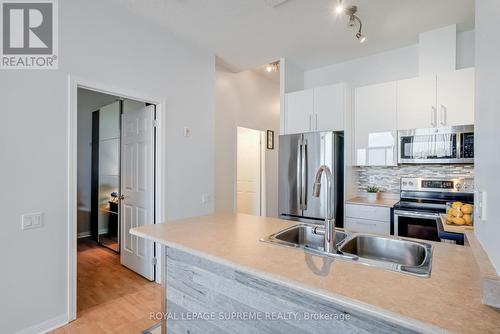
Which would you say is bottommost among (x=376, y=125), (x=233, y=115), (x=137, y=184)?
(x=137, y=184)

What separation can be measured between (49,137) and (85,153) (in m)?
2.93

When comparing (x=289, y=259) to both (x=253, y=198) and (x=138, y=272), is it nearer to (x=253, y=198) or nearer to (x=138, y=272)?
(x=138, y=272)

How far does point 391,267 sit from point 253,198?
4025 millimetres

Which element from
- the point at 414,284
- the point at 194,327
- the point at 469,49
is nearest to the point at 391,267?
the point at 414,284

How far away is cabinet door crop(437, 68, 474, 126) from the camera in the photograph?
2584mm

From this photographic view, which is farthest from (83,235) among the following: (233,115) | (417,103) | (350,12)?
(417,103)

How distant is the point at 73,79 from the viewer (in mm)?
2145

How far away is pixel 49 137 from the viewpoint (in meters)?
2.02

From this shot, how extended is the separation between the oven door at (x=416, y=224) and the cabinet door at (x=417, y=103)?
38.8 inches

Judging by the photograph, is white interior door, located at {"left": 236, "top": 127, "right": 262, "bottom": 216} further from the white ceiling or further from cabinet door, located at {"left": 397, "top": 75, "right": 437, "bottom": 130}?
cabinet door, located at {"left": 397, "top": 75, "right": 437, "bottom": 130}

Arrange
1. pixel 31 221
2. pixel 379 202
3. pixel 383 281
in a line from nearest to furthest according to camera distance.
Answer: pixel 383 281 → pixel 31 221 → pixel 379 202

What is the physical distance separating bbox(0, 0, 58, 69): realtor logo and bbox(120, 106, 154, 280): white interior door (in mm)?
1025

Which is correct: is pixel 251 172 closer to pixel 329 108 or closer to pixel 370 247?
pixel 329 108

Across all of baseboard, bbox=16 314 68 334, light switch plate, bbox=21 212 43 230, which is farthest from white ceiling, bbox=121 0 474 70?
baseboard, bbox=16 314 68 334
